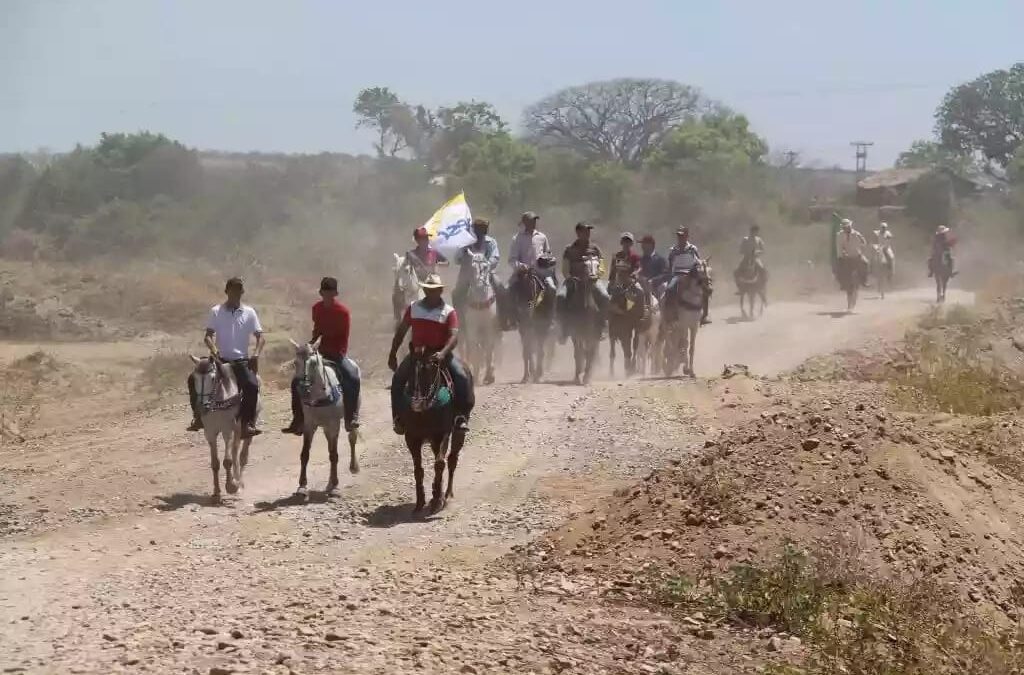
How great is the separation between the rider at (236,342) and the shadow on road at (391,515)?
1.74 m

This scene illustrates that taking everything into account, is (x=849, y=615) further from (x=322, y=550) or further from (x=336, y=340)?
(x=336, y=340)

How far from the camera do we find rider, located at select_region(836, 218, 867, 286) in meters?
30.6

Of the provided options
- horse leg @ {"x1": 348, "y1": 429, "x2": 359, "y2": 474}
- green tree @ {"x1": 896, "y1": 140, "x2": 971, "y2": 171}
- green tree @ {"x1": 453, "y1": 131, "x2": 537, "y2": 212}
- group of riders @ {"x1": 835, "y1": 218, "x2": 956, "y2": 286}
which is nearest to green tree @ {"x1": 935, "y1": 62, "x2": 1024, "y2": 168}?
green tree @ {"x1": 896, "y1": 140, "x2": 971, "y2": 171}

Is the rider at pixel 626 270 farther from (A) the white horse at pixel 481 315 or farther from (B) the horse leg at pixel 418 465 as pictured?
(B) the horse leg at pixel 418 465

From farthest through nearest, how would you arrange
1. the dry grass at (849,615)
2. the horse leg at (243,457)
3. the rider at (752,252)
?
the rider at (752,252)
the horse leg at (243,457)
the dry grass at (849,615)

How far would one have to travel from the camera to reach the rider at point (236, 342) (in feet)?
44.9

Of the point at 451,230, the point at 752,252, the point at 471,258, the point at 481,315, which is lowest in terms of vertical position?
the point at 481,315

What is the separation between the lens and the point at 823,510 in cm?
1130

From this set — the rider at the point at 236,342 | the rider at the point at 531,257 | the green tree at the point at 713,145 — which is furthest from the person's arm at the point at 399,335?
the green tree at the point at 713,145

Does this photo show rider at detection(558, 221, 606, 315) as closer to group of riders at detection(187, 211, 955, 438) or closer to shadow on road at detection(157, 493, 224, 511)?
group of riders at detection(187, 211, 955, 438)

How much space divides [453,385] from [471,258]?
6.58m

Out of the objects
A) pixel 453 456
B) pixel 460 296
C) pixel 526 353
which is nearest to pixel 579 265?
pixel 526 353

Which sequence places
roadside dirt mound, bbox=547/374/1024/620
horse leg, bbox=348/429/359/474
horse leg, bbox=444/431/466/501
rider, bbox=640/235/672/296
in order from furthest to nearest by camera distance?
rider, bbox=640/235/672/296, horse leg, bbox=348/429/359/474, horse leg, bbox=444/431/466/501, roadside dirt mound, bbox=547/374/1024/620

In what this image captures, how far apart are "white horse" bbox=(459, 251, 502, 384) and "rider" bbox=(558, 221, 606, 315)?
101 centimetres
